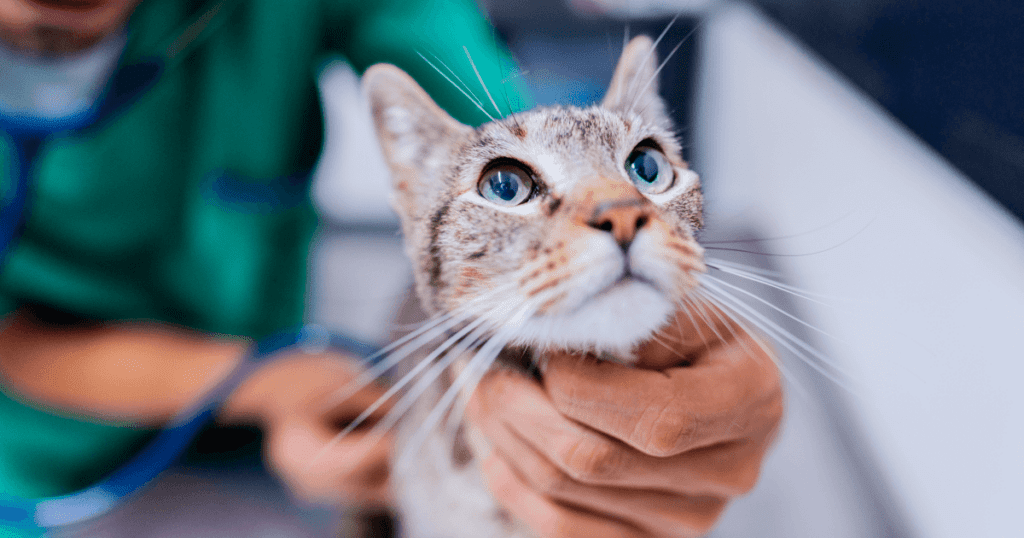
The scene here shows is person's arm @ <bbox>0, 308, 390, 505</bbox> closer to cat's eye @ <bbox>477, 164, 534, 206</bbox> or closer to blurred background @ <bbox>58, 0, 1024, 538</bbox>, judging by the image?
blurred background @ <bbox>58, 0, 1024, 538</bbox>

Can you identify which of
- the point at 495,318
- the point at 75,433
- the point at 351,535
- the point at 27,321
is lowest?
the point at 351,535

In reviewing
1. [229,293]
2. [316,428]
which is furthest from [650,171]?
[229,293]

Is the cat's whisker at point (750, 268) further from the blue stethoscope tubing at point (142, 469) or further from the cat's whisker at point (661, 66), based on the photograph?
the blue stethoscope tubing at point (142, 469)

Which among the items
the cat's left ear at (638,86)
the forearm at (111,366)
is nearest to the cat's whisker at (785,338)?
the cat's left ear at (638,86)

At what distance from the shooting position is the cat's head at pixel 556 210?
0.26 metres

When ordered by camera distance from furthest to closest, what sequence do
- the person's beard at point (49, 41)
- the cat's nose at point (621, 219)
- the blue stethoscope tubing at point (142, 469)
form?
the blue stethoscope tubing at point (142, 469)
the person's beard at point (49, 41)
the cat's nose at point (621, 219)

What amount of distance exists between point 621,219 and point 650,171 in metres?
0.06

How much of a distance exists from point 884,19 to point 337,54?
0.43 meters

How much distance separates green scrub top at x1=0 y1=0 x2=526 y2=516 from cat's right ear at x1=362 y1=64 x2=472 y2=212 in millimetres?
10

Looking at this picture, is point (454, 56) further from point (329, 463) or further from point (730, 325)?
point (329, 463)

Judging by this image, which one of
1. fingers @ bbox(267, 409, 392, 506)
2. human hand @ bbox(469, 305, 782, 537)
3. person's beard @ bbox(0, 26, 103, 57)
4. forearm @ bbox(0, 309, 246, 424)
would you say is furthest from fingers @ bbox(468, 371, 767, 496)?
forearm @ bbox(0, 309, 246, 424)

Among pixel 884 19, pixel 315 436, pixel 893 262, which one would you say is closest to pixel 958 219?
pixel 893 262

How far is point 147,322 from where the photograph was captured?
78 cm

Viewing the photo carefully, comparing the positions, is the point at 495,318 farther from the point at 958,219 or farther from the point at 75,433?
the point at 75,433
